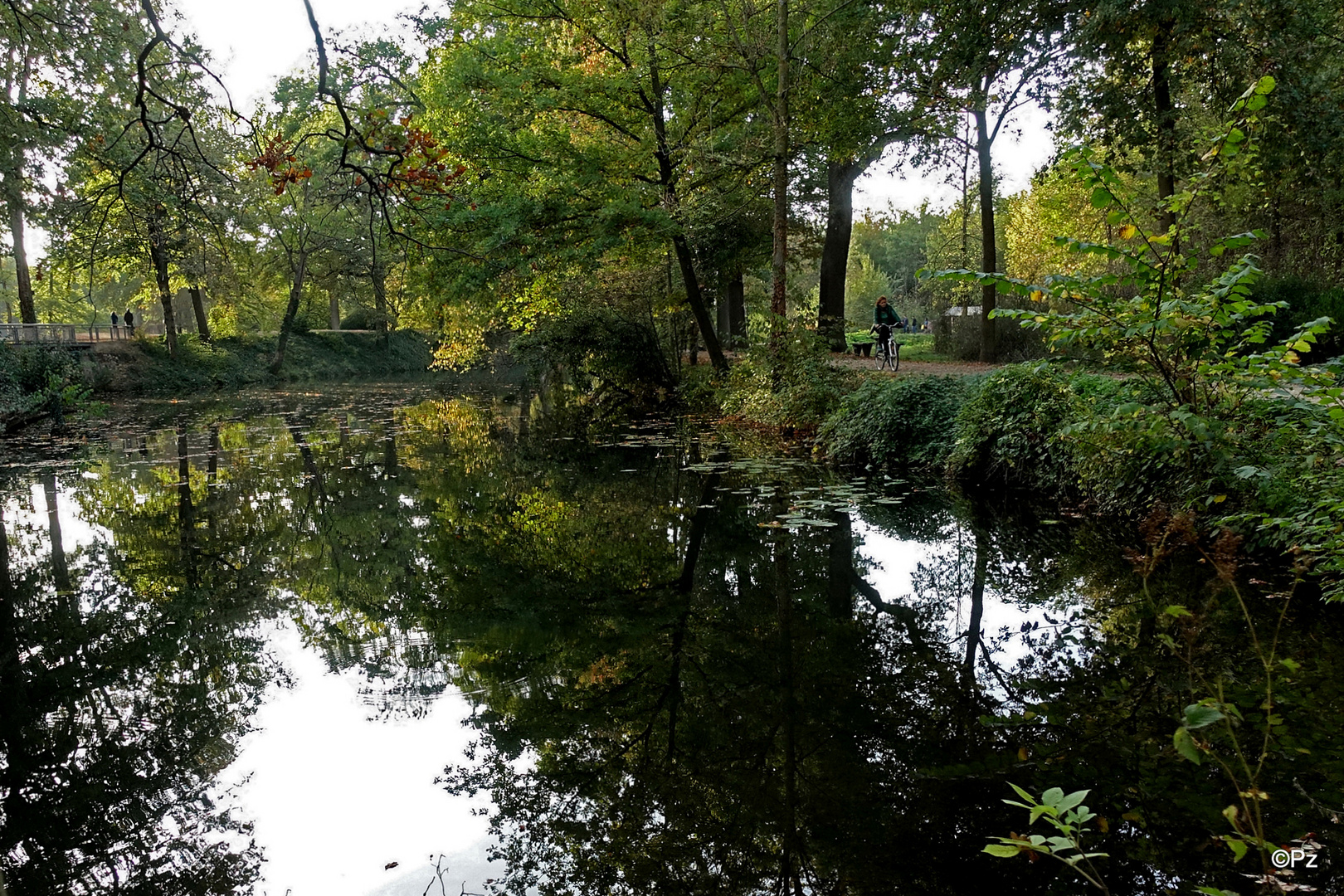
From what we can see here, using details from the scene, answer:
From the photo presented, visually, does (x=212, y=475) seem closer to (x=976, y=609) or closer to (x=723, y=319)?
(x=976, y=609)

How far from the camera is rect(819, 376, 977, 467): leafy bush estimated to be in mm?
10719

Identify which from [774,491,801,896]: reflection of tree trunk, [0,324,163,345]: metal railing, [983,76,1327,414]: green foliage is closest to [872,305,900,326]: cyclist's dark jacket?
[983,76,1327,414]: green foliage

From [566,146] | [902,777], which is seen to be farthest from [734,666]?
[566,146]

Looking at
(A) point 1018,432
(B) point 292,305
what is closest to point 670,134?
(A) point 1018,432

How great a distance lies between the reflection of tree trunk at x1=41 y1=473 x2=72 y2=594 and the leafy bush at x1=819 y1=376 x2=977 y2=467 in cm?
887

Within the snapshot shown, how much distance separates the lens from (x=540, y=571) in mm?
6684

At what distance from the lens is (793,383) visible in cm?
1409

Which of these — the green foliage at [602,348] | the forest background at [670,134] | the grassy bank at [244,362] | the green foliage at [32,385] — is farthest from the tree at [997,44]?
the grassy bank at [244,362]

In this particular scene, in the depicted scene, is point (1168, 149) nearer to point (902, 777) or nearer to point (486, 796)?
point (902, 777)

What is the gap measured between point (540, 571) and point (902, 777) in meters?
3.98

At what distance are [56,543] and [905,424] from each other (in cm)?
1005

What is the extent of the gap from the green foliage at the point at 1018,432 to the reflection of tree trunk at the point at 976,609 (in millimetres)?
1656

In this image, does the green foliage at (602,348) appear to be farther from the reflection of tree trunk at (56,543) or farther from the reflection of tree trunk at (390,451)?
the reflection of tree trunk at (56,543)

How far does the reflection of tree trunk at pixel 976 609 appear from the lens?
14.5 feet
